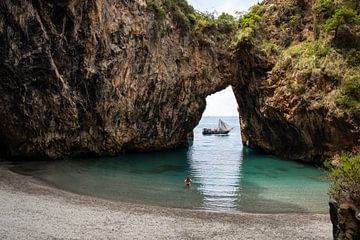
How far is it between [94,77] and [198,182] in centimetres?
1244

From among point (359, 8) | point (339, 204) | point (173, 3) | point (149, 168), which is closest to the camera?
point (339, 204)

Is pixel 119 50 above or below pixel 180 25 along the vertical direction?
below

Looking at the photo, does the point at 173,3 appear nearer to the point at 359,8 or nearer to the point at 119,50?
the point at 119,50

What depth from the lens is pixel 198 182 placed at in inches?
893

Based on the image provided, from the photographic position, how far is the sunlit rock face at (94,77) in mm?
23797

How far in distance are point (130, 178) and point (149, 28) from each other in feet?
49.6

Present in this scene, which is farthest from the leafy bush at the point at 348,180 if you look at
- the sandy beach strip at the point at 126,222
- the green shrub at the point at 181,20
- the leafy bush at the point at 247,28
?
the green shrub at the point at 181,20

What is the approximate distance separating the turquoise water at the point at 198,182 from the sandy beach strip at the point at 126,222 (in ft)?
5.53

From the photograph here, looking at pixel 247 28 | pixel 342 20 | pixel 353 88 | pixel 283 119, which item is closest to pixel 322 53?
pixel 342 20

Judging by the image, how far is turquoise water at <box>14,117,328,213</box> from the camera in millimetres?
17266

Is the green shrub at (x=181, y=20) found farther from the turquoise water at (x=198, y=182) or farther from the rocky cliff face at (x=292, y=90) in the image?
the turquoise water at (x=198, y=182)

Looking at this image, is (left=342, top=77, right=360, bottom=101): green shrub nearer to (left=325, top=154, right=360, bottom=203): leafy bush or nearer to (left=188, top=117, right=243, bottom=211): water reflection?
(left=188, top=117, right=243, bottom=211): water reflection

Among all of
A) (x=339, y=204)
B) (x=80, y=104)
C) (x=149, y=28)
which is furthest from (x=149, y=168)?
(x=339, y=204)

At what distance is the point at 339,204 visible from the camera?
28.7 feet
